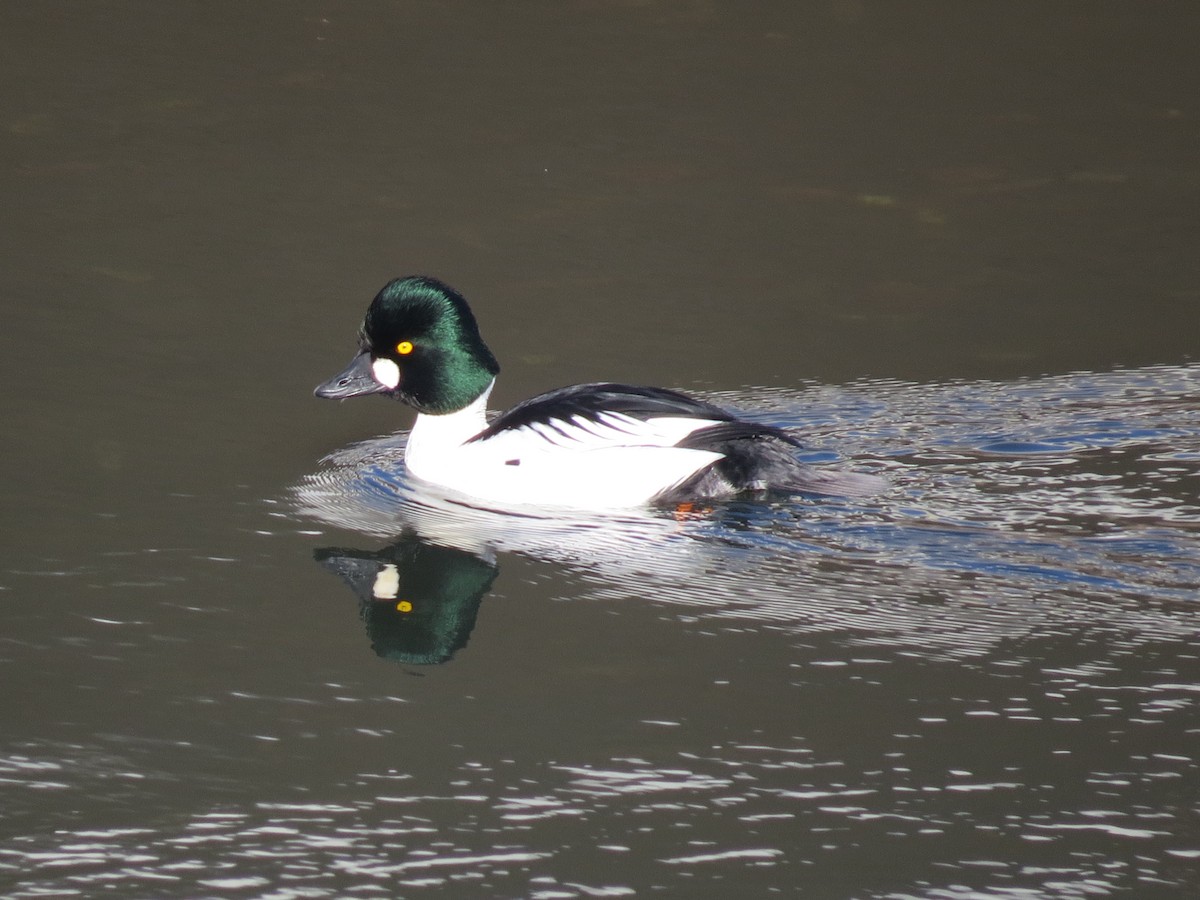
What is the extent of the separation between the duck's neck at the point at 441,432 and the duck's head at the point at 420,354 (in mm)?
33

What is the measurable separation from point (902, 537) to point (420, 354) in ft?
7.16

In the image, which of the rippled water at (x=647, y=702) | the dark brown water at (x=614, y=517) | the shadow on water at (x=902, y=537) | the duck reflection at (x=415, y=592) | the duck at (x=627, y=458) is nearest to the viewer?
the rippled water at (x=647, y=702)

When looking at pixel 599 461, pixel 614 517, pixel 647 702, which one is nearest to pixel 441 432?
pixel 599 461

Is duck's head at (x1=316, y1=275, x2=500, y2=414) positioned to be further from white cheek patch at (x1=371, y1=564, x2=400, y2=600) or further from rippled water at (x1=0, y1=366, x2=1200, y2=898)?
white cheek patch at (x1=371, y1=564, x2=400, y2=600)

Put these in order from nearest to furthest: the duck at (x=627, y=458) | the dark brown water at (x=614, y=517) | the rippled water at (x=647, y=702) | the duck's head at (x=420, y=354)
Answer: the rippled water at (x=647, y=702) → the dark brown water at (x=614, y=517) → the duck at (x=627, y=458) → the duck's head at (x=420, y=354)

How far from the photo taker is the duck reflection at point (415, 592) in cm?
458

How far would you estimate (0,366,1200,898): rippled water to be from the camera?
3375 millimetres

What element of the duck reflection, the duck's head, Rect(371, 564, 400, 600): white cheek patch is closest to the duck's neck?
the duck's head

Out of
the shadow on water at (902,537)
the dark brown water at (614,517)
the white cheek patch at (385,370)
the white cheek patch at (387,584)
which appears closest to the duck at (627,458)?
the shadow on water at (902,537)

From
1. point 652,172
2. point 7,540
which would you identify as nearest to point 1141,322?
point 652,172

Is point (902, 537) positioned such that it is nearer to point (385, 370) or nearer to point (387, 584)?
point (387, 584)

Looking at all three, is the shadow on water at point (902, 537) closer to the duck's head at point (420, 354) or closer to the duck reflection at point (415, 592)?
the duck reflection at point (415, 592)

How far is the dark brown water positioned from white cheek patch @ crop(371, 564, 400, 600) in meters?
0.03

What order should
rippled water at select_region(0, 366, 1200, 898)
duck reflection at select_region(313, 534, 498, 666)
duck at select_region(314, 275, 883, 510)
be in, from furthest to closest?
duck at select_region(314, 275, 883, 510) < duck reflection at select_region(313, 534, 498, 666) < rippled water at select_region(0, 366, 1200, 898)
